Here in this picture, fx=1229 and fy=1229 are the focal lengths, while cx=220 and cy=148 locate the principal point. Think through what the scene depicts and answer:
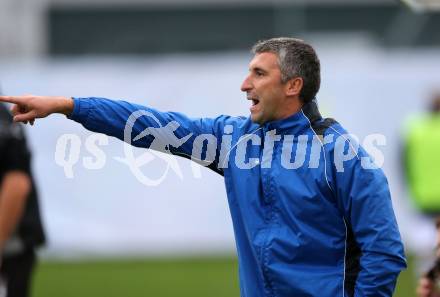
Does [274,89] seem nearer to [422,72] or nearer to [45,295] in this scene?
[45,295]

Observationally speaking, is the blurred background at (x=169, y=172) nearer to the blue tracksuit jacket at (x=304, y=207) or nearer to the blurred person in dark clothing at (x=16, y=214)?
the blurred person in dark clothing at (x=16, y=214)

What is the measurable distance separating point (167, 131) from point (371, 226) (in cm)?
104

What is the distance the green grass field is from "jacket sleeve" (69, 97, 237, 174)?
18.7 feet

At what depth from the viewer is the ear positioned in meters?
5.21

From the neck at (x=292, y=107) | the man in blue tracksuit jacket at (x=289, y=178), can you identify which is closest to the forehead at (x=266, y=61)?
the man in blue tracksuit jacket at (x=289, y=178)

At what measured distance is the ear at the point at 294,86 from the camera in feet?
17.1

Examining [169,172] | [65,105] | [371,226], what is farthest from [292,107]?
[169,172]

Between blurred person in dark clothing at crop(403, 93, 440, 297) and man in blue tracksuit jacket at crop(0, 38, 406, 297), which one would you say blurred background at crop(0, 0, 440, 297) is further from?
man in blue tracksuit jacket at crop(0, 38, 406, 297)

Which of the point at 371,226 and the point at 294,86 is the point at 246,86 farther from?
the point at 371,226

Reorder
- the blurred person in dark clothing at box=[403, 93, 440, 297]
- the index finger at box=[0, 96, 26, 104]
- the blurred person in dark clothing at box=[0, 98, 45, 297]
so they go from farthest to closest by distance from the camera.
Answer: the blurred person in dark clothing at box=[403, 93, 440, 297] < the blurred person in dark clothing at box=[0, 98, 45, 297] < the index finger at box=[0, 96, 26, 104]

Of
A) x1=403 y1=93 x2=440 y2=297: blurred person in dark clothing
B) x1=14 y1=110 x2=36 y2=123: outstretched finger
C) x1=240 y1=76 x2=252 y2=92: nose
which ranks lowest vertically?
x1=403 y1=93 x2=440 y2=297: blurred person in dark clothing

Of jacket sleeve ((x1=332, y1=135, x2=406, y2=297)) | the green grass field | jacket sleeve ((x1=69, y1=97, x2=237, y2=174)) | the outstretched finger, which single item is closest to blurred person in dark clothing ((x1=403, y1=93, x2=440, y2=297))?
the green grass field

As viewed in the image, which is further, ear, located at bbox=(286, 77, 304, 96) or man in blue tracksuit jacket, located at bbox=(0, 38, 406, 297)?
ear, located at bbox=(286, 77, 304, 96)

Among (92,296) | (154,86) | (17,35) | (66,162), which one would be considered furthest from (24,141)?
(17,35)
